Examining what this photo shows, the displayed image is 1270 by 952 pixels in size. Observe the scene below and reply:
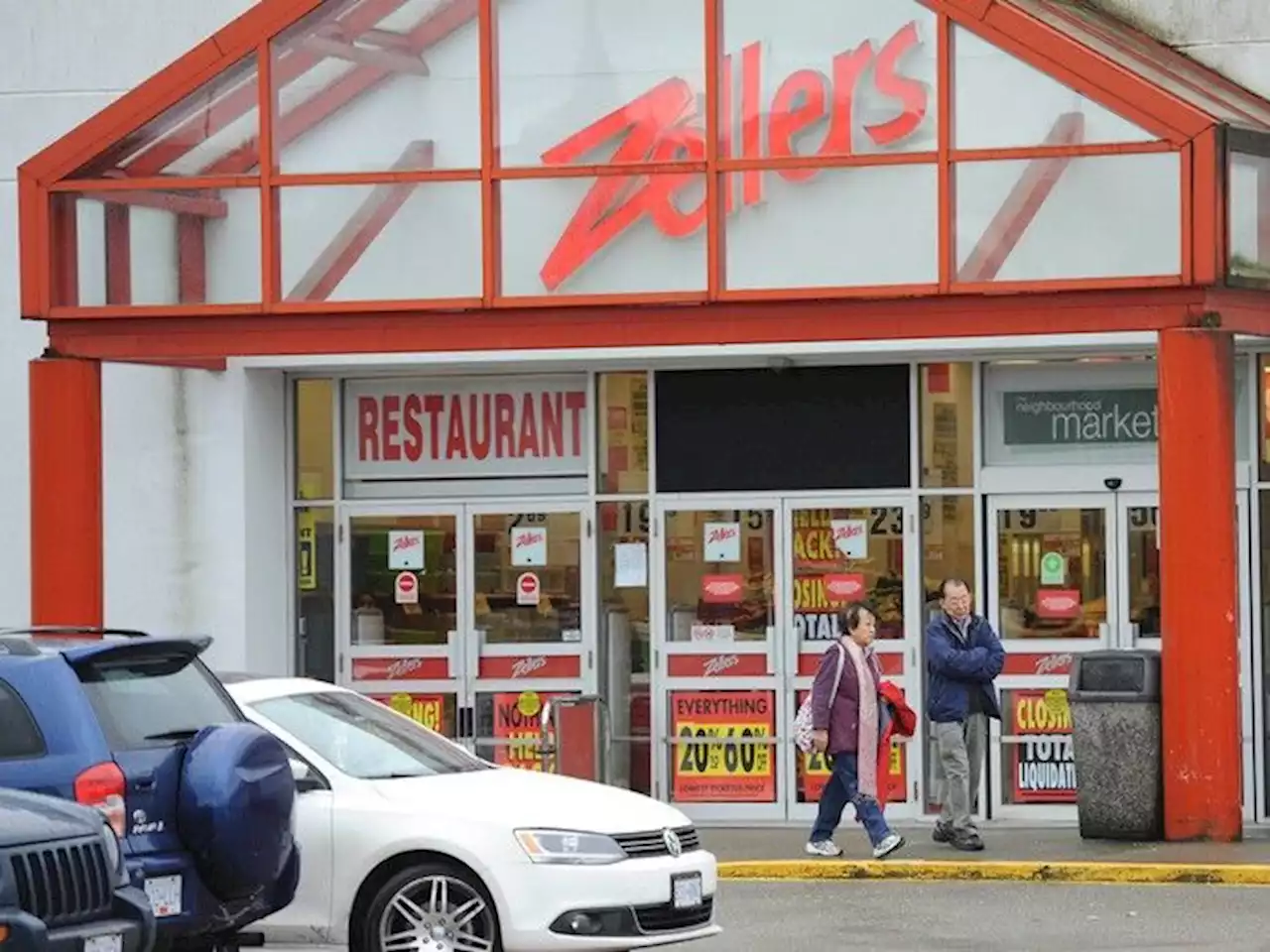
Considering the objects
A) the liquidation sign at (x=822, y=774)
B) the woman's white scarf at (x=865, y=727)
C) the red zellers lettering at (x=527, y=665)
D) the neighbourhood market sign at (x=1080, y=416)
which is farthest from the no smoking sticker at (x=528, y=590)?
the woman's white scarf at (x=865, y=727)

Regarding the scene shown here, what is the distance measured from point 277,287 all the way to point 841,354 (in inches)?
165

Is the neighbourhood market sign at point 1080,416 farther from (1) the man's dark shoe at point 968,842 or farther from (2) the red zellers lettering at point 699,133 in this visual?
(1) the man's dark shoe at point 968,842

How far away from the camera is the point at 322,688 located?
46.9 feet

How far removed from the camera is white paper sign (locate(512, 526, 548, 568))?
21953 millimetres

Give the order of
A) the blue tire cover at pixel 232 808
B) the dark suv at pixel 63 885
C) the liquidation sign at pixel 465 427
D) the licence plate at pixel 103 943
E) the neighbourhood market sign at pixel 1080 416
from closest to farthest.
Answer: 1. the dark suv at pixel 63 885
2. the licence plate at pixel 103 943
3. the blue tire cover at pixel 232 808
4. the neighbourhood market sign at pixel 1080 416
5. the liquidation sign at pixel 465 427

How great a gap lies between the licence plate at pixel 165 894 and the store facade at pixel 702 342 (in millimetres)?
8668

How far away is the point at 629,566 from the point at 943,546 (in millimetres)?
2399

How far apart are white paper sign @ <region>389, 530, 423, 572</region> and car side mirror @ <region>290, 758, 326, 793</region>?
9135mm

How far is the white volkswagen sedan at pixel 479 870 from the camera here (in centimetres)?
1259

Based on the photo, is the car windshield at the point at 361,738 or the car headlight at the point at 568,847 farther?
the car windshield at the point at 361,738

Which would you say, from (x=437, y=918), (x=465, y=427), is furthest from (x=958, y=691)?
(x=437, y=918)

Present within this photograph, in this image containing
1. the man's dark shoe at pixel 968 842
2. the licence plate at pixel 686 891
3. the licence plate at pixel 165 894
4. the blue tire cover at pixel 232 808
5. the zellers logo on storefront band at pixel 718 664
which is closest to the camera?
the licence plate at pixel 165 894

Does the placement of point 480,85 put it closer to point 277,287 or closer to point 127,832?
point 277,287

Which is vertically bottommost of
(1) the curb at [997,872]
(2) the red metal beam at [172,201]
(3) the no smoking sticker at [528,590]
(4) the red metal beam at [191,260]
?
(1) the curb at [997,872]
